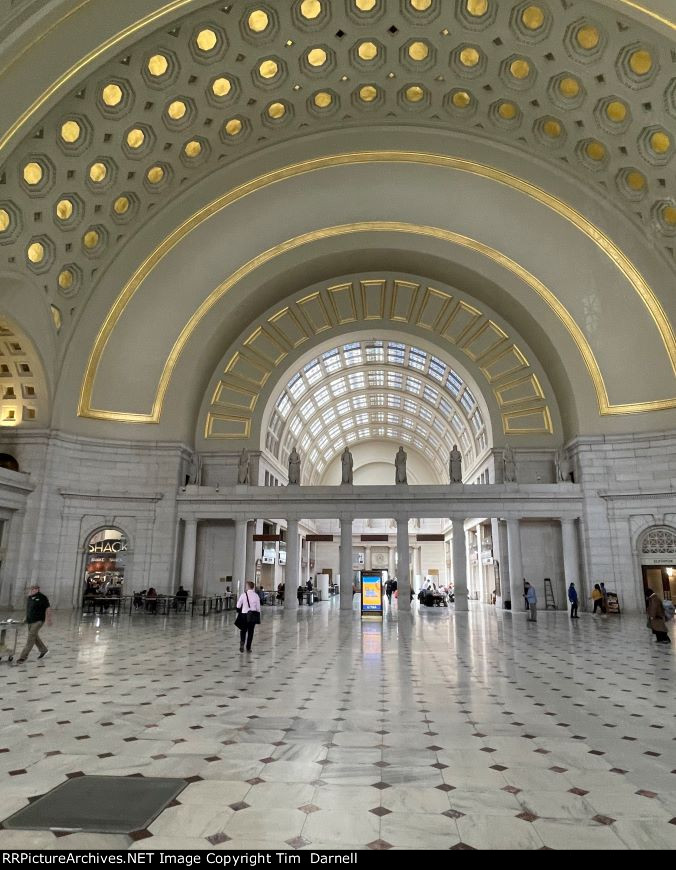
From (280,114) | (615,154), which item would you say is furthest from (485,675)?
(280,114)

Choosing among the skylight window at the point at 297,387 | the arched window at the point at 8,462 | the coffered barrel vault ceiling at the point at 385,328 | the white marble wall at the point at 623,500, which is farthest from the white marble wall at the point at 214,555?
the white marble wall at the point at 623,500

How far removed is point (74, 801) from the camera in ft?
13.5

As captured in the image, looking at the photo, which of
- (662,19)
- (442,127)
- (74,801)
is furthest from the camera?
(442,127)

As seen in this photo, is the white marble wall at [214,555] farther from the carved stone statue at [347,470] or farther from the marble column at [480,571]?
the marble column at [480,571]

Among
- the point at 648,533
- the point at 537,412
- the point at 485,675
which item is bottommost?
the point at 485,675

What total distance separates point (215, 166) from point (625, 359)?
18.4 metres

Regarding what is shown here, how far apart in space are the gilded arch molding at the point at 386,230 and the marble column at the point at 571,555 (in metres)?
5.15

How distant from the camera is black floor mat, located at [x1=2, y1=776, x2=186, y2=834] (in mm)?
3719

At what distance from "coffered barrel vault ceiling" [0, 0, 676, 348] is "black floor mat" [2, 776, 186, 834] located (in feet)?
60.3

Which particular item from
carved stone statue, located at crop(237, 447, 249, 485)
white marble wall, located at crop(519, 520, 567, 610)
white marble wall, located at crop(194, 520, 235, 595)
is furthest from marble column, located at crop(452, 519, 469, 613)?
white marble wall, located at crop(194, 520, 235, 595)

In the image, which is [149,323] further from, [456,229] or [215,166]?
[456,229]

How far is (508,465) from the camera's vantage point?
1051 inches

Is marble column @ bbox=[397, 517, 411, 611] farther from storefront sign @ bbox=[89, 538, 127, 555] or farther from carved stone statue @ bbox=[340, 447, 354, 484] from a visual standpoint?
storefront sign @ bbox=[89, 538, 127, 555]

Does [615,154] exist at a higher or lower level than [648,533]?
higher
